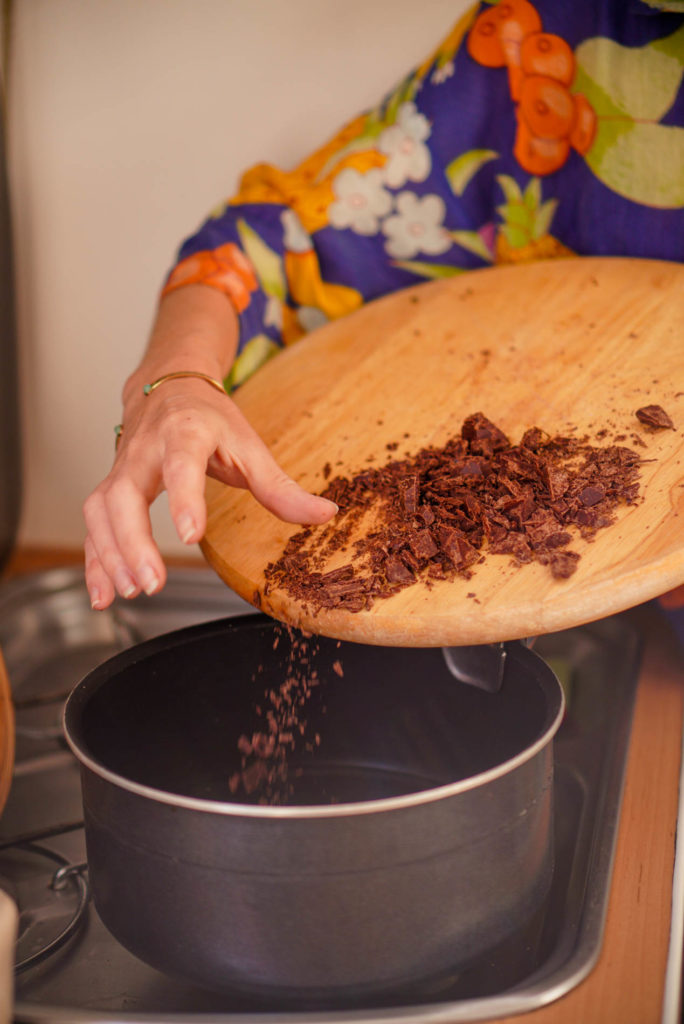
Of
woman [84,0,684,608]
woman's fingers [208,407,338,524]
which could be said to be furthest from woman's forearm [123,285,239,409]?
woman's fingers [208,407,338,524]

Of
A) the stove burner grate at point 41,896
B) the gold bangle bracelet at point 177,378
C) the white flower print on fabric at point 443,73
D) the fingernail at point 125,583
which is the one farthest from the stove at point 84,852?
the white flower print on fabric at point 443,73

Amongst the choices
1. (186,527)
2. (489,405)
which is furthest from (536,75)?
(186,527)

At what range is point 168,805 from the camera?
0.48 m

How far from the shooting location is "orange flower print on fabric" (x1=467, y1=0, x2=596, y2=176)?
778mm

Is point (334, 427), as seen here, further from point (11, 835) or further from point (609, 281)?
point (11, 835)

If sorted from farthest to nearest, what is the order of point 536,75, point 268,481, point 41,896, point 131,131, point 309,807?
point 131,131, point 536,75, point 41,896, point 268,481, point 309,807

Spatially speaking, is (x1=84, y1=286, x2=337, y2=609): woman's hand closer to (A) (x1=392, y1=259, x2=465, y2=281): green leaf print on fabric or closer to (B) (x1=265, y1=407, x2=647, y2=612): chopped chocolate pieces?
(B) (x1=265, y1=407, x2=647, y2=612): chopped chocolate pieces

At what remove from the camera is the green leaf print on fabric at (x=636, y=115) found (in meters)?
0.74

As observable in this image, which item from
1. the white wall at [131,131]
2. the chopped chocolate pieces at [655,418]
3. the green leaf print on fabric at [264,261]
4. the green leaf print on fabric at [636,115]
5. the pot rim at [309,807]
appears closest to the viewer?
the pot rim at [309,807]

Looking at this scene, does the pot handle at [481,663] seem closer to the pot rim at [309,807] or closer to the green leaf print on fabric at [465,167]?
the pot rim at [309,807]

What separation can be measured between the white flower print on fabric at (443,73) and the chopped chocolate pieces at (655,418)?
36cm

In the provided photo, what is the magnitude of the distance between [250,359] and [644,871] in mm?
499

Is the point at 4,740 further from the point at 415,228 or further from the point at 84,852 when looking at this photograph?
the point at 415,228

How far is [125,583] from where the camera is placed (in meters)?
0.52
